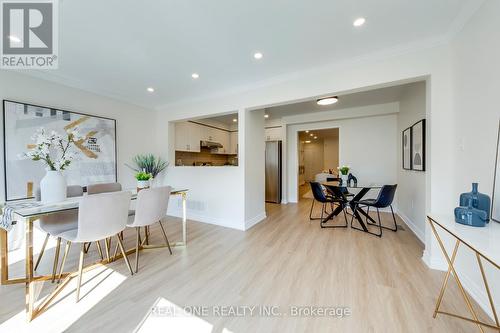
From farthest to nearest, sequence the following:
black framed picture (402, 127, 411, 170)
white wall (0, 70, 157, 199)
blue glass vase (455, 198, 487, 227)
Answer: black framed picture (402, 127, 411, 170) → white wall (0, 70, 157, 199) → blue glass vase (455, 198, 487, 227)

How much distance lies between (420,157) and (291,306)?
106 inches

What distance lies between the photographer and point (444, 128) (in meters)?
1.96

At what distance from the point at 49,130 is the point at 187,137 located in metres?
2.55

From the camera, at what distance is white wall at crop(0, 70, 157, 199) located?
252cm

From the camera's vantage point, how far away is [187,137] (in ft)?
16.2

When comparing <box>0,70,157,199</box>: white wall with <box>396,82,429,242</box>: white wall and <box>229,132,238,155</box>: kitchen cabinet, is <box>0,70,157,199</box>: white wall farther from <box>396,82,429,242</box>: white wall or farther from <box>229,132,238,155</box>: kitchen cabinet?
<box>396,82,429,242</box>: white wall

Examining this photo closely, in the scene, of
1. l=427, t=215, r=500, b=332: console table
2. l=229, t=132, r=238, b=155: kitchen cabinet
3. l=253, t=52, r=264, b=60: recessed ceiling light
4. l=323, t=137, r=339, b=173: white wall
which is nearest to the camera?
l=427, t=215, r=500, b=332: console table

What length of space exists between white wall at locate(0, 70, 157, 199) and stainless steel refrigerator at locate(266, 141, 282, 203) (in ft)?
9.86

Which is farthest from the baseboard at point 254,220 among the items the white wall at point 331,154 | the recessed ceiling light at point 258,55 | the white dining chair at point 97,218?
the white wall at point 331,154

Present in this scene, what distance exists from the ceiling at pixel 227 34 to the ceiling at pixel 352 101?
1445 millimetres

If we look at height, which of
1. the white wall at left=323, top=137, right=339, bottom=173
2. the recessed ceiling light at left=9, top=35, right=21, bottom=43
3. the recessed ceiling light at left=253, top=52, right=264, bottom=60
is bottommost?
the white wall at left=323, top=137, right=339, bottom=173

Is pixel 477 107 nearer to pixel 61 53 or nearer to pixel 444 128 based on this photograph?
pixel 444 128

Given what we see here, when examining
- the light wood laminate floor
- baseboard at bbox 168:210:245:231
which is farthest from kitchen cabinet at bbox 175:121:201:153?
the light wood laminate floor

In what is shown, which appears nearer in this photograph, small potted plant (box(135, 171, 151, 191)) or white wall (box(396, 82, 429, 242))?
small potted plant (box(135, 171, 151, 191))
